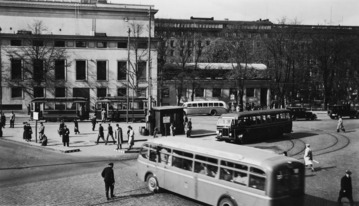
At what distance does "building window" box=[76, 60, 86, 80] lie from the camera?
61.0 m

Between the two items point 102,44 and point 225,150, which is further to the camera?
point 102,44

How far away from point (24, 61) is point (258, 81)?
36.6 metres

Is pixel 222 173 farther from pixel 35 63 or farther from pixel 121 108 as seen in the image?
pixel 35 63

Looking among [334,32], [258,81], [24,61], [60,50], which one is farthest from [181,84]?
[334,32]

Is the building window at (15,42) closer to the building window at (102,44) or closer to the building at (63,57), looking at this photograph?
the building at (63,57)

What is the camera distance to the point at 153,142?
1733 cm

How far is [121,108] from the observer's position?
48812 mm

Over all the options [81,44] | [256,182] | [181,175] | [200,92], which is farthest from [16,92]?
[256,182]

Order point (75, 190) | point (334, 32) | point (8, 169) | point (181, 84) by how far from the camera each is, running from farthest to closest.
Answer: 1. point (334, 32)
2. point (181, 84)
3. point (8, 169)
4. point (75, 190)

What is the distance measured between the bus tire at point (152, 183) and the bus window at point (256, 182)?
494 cm

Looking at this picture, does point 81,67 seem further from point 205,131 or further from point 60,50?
point 205,131

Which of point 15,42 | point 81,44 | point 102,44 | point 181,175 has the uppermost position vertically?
point 102,44

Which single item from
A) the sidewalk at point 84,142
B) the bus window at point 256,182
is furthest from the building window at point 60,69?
the bus window at point 256,182

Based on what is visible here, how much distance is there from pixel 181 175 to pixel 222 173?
2.07 metres
